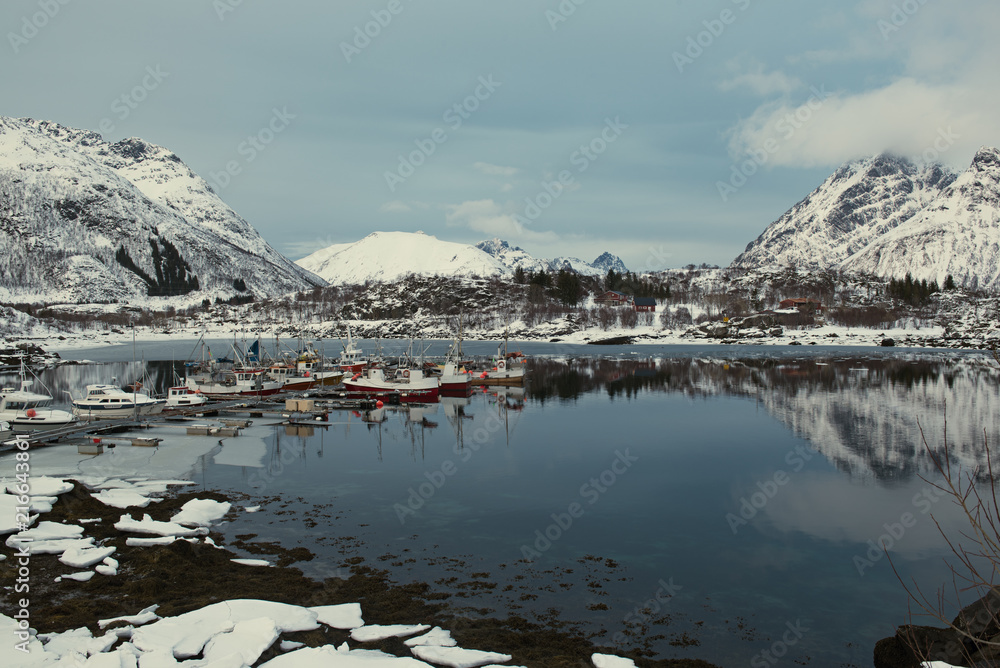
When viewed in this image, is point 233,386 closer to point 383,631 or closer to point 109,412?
point 109,412

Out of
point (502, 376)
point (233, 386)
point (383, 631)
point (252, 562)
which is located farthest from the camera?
point (502, 376)

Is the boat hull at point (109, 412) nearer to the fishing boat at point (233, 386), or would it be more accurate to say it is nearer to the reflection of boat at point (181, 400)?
the reflection of boat at point (181, 400)

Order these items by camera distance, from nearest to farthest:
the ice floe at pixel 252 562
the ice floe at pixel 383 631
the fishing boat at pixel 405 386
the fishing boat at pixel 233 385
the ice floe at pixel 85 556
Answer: the ice floe at pixel 383 631
the ice floe at pixel 85 556
the ice floe at pixel 252 562
the fishing boat at pixel 233 385
the fishing boat at pixel 405 386

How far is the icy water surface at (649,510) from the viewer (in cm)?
1944

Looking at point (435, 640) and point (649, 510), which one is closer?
point (435, 640)

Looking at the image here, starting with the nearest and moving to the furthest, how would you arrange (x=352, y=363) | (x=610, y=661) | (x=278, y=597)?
(x=610, y=661) → (x=278, y=597) → (x=352, y=363)

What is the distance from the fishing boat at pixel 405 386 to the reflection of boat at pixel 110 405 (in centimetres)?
2353

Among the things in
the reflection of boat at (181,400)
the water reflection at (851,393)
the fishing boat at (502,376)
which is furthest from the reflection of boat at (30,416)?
the fishing boat at (502,376)

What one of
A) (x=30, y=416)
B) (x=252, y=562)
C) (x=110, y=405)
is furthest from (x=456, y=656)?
(x=110, y=405)

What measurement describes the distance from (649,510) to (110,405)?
157ft

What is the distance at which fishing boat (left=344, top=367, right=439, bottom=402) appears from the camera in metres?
73.9

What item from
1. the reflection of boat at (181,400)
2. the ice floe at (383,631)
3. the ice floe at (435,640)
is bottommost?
the ice floe at (435,640)

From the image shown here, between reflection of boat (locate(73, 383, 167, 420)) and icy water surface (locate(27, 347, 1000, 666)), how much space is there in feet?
44.7

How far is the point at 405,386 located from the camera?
74125 mm
